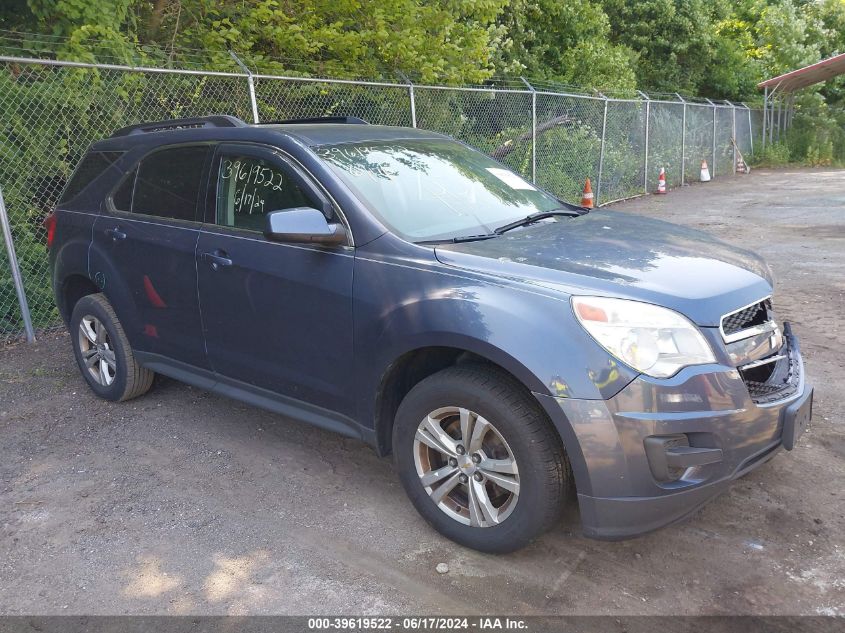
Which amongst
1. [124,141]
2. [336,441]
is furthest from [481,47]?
[336,441]

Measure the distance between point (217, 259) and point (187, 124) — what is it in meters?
1.13

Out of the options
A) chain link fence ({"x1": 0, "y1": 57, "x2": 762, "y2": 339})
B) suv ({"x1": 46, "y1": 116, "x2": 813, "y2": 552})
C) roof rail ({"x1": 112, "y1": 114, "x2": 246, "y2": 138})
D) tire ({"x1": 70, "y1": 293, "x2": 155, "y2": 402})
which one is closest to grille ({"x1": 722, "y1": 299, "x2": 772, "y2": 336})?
suv ({"x1": 46, "y1": 116, "x2": 813, "y2": 552})

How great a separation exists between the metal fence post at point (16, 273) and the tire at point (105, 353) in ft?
5.81

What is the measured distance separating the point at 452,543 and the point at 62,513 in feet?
6.61

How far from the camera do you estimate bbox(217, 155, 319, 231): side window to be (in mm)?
3818

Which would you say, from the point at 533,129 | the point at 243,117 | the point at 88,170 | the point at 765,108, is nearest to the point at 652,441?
the point at 88,170

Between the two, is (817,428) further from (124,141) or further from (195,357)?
(124,141)

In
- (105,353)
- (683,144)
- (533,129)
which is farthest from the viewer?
(683,144)

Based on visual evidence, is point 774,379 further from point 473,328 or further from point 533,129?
point 533,129

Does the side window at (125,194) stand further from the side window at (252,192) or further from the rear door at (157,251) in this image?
the side window at (252,192)

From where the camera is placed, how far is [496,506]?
10.6ft

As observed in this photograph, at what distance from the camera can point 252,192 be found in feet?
13.2

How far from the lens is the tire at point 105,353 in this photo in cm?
491

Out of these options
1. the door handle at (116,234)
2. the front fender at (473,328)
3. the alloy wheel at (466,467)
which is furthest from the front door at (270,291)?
the door handle at (116,234)
